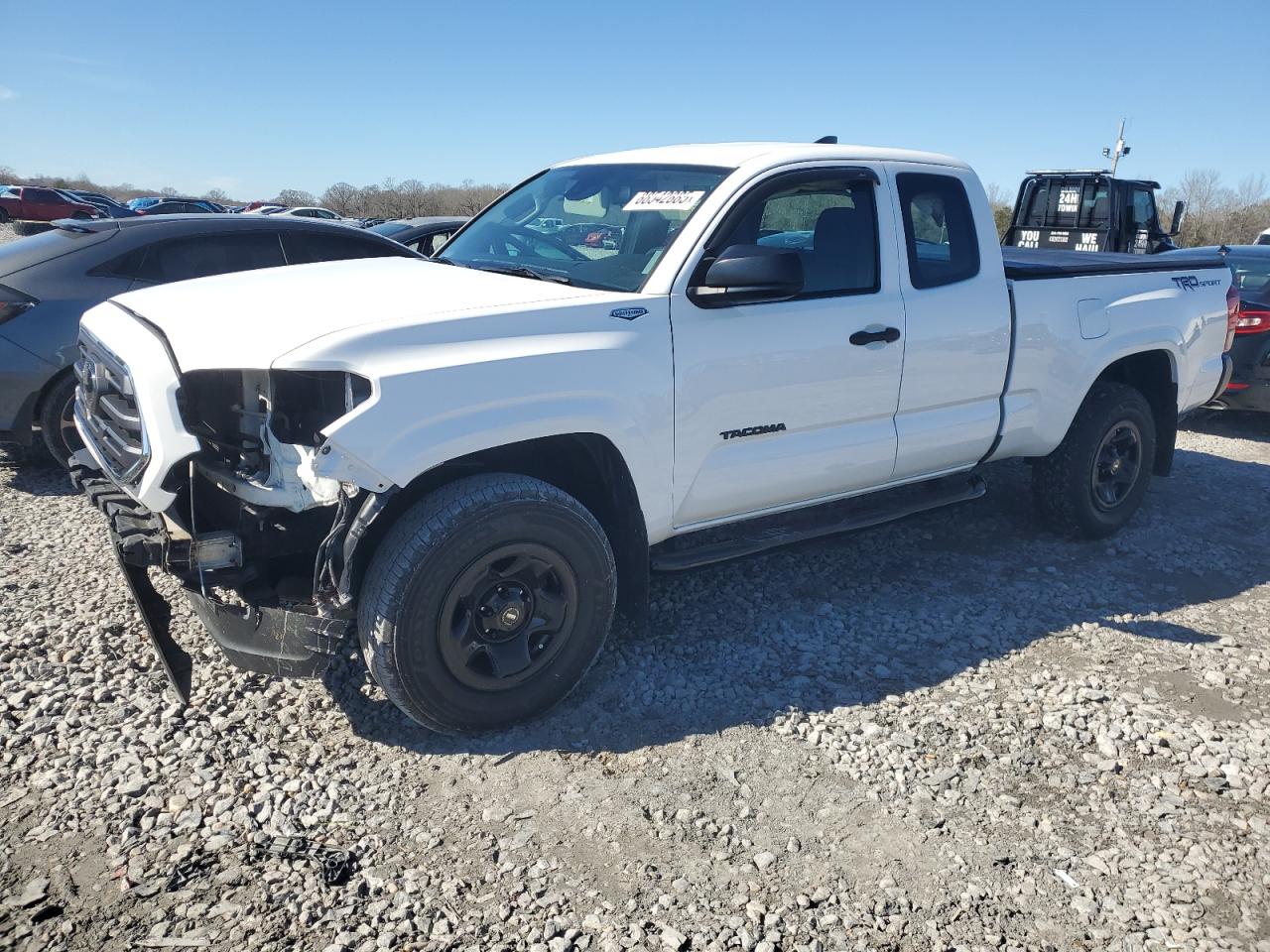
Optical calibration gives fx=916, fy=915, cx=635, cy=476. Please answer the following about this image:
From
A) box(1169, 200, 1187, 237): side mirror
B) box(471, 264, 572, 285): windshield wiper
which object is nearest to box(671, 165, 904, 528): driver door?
box(471, 264, 572, 285): windshield wiper

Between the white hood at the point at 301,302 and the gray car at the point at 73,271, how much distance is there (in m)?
1.87

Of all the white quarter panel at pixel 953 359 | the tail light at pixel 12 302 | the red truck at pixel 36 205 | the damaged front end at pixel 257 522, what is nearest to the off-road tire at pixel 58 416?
the tail light at pixel 12 302

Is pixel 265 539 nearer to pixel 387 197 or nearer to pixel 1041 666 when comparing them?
pixel 1041 666

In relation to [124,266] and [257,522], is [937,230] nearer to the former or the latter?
[257,522]

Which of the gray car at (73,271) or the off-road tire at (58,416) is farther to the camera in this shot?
the off-road tire at (58,416)

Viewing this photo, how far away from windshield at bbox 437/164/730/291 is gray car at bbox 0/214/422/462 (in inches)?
46.9

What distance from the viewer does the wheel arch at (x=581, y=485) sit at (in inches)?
124

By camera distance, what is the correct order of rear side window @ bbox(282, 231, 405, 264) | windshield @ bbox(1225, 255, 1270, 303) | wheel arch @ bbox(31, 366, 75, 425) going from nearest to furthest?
wheel arch @ bbox(31, 366, 75, 425), rear side window @ bbox(282, 231, 405, 264), windshield @ bbox(1225, 255, 1270, 303)

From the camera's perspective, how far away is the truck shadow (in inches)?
138

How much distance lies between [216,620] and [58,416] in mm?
3209

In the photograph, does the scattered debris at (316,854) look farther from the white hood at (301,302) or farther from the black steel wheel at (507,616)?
the white hood at (301,302)

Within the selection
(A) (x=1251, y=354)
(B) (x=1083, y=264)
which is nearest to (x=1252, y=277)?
(A) (x=1251, y=354)

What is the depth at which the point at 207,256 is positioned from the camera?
592 cm

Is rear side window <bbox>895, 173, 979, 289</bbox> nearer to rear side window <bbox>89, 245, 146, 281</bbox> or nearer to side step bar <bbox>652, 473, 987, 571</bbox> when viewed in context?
side step bar <bbox>652, 473, 987, 571</bbox>
